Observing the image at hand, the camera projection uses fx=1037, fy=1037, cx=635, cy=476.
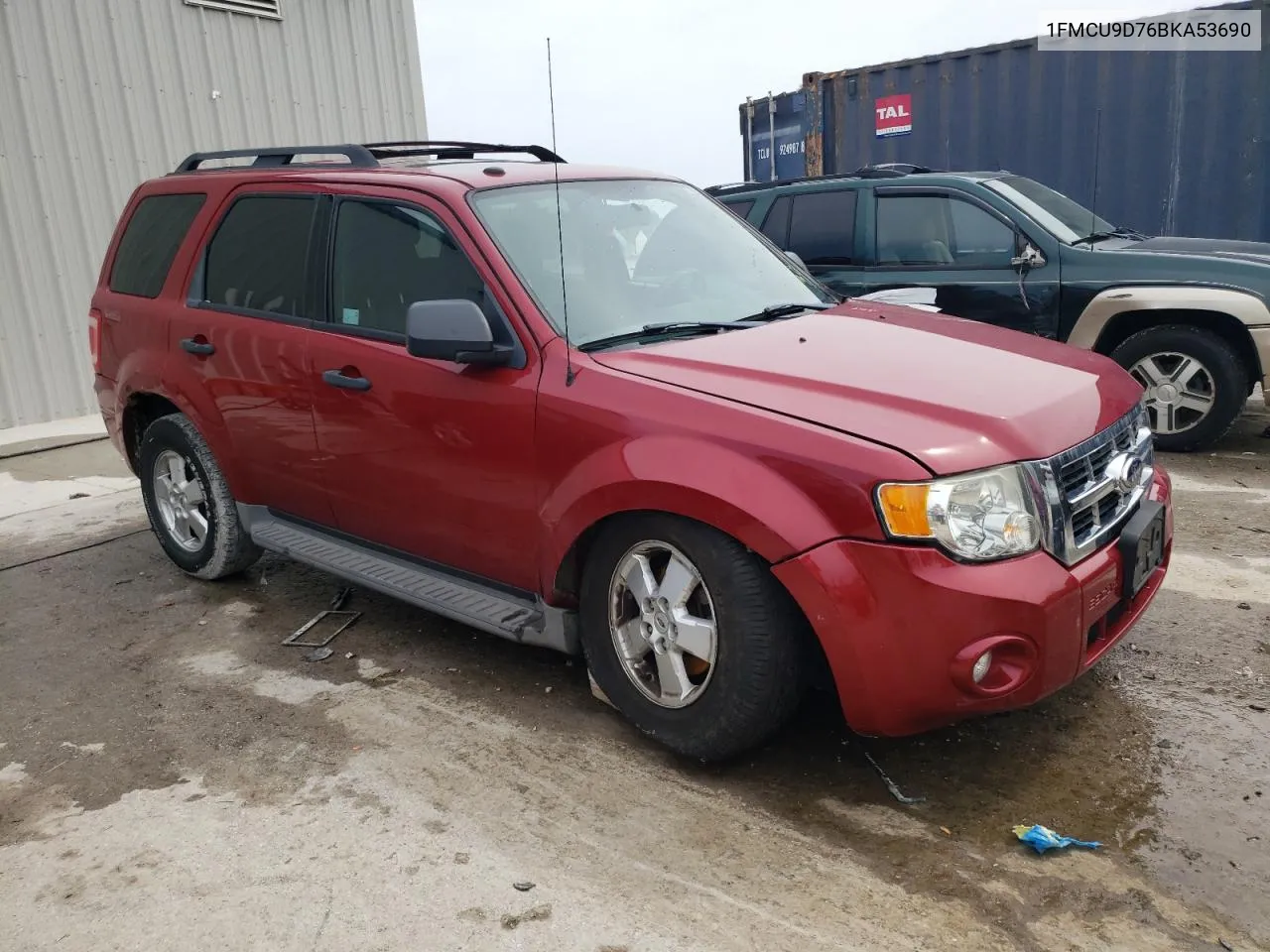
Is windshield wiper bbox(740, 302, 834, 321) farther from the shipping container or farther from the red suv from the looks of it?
the shipping container

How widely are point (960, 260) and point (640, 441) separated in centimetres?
459

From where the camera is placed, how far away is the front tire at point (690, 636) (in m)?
2.77

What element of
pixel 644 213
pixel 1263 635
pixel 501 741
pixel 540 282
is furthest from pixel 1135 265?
pixel 501 741

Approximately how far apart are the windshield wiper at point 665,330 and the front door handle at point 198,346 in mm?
1931

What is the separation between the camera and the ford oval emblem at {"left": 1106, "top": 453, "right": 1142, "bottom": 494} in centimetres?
297

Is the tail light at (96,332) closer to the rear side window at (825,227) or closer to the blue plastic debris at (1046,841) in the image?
the rear side window at (825,227)

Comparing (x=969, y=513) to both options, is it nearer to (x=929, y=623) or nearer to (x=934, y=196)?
(x=929, y=623)

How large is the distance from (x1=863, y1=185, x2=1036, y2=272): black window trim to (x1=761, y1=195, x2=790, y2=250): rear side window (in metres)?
0.64

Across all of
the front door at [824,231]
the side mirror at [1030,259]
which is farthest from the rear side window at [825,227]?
the side mirror at [1030,259]

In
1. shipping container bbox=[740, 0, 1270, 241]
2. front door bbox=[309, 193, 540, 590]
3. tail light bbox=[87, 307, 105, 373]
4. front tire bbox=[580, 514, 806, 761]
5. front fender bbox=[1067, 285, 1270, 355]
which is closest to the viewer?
front tire bbox=[580, 514, 806, 761]

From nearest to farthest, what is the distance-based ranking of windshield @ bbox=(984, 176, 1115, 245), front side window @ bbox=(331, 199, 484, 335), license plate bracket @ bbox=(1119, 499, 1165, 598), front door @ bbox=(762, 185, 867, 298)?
1. license plate bracket @ bbox=(1119, 499, 1165, 598)
2. front side window @ bbox=(331, 199, 484, 335)
3. windshield @ bbox=(984, 176, 1115, 245)
4. front door @ bbox=(762, 185, 867, 298)

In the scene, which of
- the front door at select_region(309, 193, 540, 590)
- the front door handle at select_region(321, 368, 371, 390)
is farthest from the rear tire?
the front door handle at select_region(321, 368, 371, 390)

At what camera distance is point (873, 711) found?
8.80 ft

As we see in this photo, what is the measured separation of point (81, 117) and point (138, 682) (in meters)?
6.34
